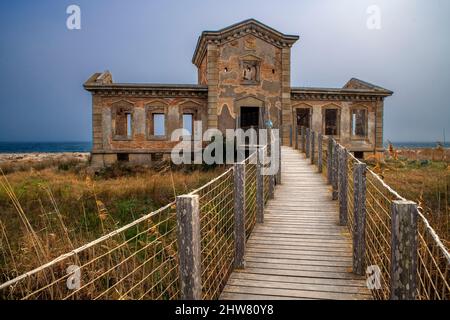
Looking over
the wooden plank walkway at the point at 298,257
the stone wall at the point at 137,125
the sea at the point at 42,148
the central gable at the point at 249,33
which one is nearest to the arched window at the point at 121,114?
the stone wall at the point at 137,125

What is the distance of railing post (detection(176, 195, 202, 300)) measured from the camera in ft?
9.46

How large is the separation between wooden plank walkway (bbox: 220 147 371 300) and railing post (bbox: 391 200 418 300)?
1.43 m

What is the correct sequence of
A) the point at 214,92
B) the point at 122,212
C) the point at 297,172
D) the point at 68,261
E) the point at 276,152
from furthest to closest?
the point at 214,92
the point at 297,172
the point at 276,152
the point at 122,212
the point at 68,261

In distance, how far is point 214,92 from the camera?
2017cm

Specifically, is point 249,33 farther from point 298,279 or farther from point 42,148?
point 42,148

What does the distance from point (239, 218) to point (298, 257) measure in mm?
1164

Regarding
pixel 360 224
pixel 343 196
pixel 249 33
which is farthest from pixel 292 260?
pixel 249 33

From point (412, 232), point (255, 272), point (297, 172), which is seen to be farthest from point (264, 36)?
point (412, 232)

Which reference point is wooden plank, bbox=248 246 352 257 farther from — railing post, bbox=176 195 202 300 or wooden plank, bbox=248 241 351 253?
railing post, bbox=176 195 202 300

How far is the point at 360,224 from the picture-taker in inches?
183

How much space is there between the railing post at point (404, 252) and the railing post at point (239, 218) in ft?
8.04

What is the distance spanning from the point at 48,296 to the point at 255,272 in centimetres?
300
